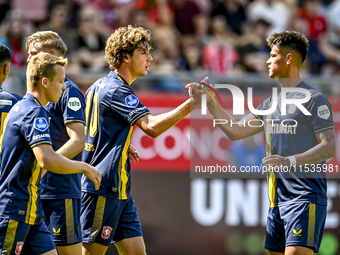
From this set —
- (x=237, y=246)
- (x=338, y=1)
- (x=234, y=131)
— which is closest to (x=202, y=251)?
(x=237, y=246)

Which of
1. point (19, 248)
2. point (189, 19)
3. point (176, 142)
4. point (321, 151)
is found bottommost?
point (19, 248)

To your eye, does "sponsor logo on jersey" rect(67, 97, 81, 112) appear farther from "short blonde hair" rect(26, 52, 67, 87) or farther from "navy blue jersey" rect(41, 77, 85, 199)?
"short blonde hair" rect(26, 52, 67, 87)

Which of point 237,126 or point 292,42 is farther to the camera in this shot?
point 237,126

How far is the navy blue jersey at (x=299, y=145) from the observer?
5125mm

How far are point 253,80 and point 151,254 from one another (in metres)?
3.30

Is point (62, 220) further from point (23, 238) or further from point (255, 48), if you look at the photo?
point (255, 48)

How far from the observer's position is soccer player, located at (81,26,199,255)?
16.5ft

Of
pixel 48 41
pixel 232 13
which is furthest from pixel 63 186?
pixel 232 13

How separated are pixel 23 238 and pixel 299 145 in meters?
2.76

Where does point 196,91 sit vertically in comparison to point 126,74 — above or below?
below

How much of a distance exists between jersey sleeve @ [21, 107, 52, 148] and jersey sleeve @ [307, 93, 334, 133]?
2.59 meters

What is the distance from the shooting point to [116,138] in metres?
5.11

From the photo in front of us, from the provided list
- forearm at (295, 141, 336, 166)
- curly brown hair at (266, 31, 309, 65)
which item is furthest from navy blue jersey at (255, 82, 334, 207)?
curly brown hair at (266, 31, 309, 65)

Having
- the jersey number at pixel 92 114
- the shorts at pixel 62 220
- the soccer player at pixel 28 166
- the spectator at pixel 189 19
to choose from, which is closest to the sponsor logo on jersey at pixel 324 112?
the jersey number at pixel 92 114
